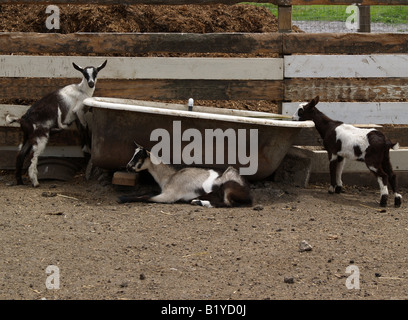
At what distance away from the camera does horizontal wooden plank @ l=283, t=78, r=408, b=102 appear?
311 inches

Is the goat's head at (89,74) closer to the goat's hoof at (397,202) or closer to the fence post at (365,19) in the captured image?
the goat's hoof at (397,202)

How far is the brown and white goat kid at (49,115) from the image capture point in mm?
7602

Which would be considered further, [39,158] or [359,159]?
[39,158]

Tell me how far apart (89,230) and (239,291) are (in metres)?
1.81

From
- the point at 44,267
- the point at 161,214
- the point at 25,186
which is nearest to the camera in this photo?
the point at 44,267

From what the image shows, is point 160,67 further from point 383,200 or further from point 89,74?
point 383,200

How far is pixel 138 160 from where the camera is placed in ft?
23.2

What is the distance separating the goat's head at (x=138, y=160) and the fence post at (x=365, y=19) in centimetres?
366

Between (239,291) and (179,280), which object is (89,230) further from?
(239,291)

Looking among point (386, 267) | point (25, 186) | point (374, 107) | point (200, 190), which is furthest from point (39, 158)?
point (386, 267)

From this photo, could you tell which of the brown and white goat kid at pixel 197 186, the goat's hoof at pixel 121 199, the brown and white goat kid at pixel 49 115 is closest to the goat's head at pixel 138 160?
the brown and white goat kid at pixel 197 186

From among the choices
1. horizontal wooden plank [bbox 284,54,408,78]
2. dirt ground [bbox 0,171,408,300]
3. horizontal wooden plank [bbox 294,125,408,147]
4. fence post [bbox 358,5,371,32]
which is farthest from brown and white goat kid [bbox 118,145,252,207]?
fence post [bbox 358,5,371,32]

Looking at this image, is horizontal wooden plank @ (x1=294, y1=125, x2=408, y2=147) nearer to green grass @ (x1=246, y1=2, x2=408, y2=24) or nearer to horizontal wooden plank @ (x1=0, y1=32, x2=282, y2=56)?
horizontal wooden plank @ (x1=0, y1=32, x2=282, y2=56)

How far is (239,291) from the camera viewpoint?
4.59 meters
